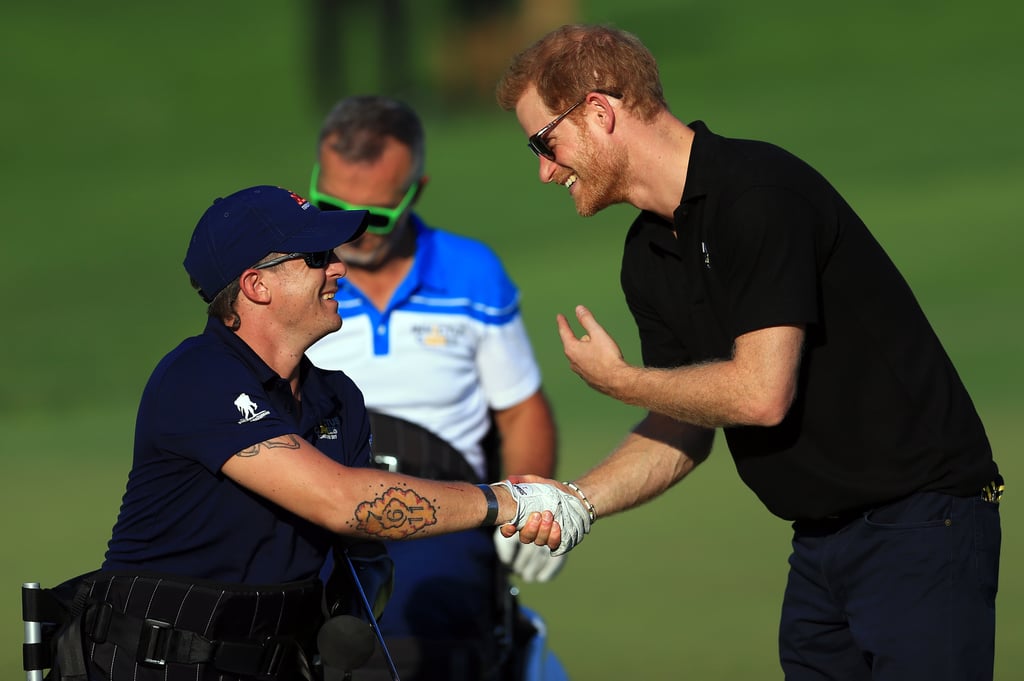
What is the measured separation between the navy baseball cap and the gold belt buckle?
5.91 feet

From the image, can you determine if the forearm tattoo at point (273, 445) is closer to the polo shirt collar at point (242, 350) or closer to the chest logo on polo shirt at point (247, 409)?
the chest logo on polo shirt at point (247, 409)

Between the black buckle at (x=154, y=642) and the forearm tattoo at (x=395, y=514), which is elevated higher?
the forearm tattoo at (x=395, y=514)

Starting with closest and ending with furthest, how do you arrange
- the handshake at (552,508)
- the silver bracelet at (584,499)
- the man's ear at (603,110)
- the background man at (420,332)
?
the handshake at (552,508) < the man's ear at (603,110) < the silver bracelet at (584,499) < the background man at (420,332)

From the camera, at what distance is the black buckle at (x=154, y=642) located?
360 cm

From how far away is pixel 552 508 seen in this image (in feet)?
13.6

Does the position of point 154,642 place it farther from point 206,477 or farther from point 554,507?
point 554,507

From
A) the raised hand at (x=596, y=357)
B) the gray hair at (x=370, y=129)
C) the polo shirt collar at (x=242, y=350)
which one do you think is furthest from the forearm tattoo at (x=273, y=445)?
the gray hair at (x=370, y=129)

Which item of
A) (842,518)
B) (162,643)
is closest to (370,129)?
(842,518)

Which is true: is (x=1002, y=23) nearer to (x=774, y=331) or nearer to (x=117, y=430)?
(x=117, y=430)

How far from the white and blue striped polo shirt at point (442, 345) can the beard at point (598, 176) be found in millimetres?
1622

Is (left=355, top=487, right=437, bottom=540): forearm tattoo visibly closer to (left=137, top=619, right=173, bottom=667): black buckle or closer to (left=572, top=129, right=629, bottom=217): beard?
(left=137, top=619, right=173, bottom=667): black buckle

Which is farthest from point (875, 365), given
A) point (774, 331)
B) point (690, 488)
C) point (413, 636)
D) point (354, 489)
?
point (690, 488)

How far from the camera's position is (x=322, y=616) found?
3885mm

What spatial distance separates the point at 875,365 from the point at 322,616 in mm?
1566
